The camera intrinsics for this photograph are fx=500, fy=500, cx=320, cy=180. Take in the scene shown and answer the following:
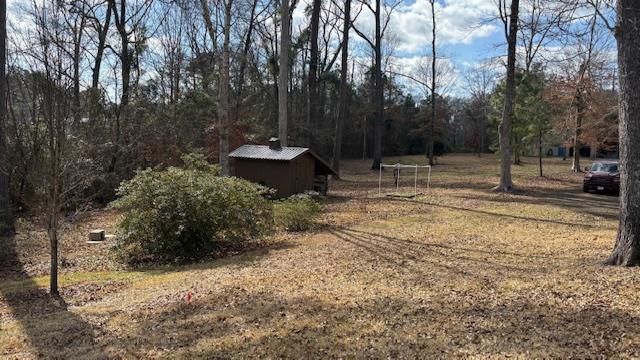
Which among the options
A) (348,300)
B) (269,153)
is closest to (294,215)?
(269,153)

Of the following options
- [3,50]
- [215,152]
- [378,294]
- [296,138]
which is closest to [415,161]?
[296,138]

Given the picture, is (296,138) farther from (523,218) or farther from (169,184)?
(169,184)

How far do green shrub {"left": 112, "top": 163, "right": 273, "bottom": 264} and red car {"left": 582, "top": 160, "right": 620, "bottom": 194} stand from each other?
16.2 m

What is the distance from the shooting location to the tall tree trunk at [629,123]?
6.80m

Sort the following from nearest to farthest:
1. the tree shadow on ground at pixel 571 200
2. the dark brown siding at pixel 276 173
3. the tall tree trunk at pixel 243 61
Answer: the tree shadow on ground at pixel 571 200
the dark brown siding at pixel 276 173
the tall tree trunk at pixel 243 61

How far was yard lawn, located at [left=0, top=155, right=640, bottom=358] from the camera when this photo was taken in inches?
187

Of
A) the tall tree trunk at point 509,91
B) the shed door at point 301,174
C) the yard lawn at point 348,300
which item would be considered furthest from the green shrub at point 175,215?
the tall tree trunk at point 509,91

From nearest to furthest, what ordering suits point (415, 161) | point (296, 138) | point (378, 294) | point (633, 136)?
point (378, 294) < point (633, 136) < point (296, 138) < point (415, 161)

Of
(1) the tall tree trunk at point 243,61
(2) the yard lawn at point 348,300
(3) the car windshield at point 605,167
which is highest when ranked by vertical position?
(1) the tall tree trunk at point 243,61

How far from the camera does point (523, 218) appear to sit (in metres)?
13.8

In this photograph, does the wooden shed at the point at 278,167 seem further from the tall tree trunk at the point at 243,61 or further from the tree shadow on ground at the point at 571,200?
the tall tree trunk at the point at 243,61

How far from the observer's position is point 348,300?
616 centimetres

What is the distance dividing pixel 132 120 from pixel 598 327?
1994 centimetres

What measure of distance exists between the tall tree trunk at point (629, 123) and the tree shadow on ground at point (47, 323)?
6.85m
